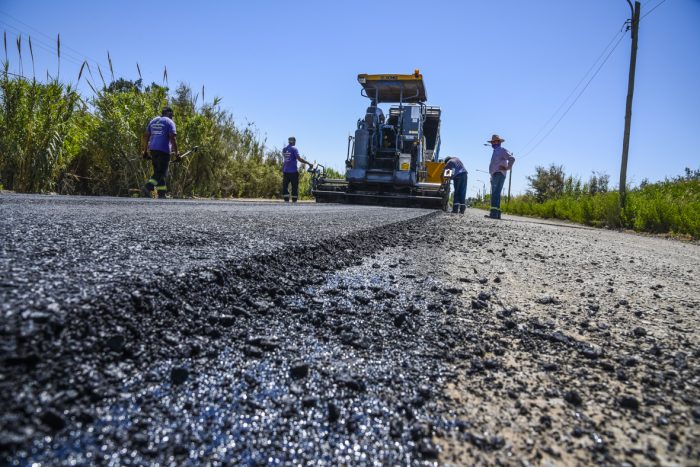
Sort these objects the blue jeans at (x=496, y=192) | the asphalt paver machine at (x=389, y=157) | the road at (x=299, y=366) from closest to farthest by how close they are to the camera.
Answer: the road at (x=299, y=366) < the blue jeans at (x=496, y=192) < the asphalt paver machine at (x=389, y=157)

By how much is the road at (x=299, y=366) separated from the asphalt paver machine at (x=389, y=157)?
8508 millimetres

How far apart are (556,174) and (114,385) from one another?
30.0 metres

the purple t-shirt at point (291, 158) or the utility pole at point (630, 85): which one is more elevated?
the utility pole at point (630, 85)

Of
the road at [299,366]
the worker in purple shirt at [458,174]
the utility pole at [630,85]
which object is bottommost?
the road at [299,366]

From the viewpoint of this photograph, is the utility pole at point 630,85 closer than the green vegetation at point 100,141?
No

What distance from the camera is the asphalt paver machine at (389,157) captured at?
33.4ft

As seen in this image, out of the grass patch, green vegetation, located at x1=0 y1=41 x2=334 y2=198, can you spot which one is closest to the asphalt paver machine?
green vegetation, located at x1=0 y1=41 x2=334 y2=198

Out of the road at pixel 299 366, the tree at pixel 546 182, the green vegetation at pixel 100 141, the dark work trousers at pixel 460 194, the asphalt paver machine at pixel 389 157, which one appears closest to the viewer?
the road at pixel 299 366

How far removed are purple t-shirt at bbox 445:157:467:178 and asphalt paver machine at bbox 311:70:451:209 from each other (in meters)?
0.27

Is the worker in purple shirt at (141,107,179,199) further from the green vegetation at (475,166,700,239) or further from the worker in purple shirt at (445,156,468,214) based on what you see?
the green vegetation at (475,166,700,239)

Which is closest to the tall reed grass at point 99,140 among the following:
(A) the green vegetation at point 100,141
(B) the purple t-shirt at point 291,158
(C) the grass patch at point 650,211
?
(A) the green vegetation at point 100,141

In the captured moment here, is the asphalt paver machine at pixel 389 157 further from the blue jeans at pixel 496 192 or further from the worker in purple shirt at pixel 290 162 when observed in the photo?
the blue jeans at pixel 496 192

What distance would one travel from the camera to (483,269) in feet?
7.74

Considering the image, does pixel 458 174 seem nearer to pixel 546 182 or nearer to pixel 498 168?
pixel 498 168
